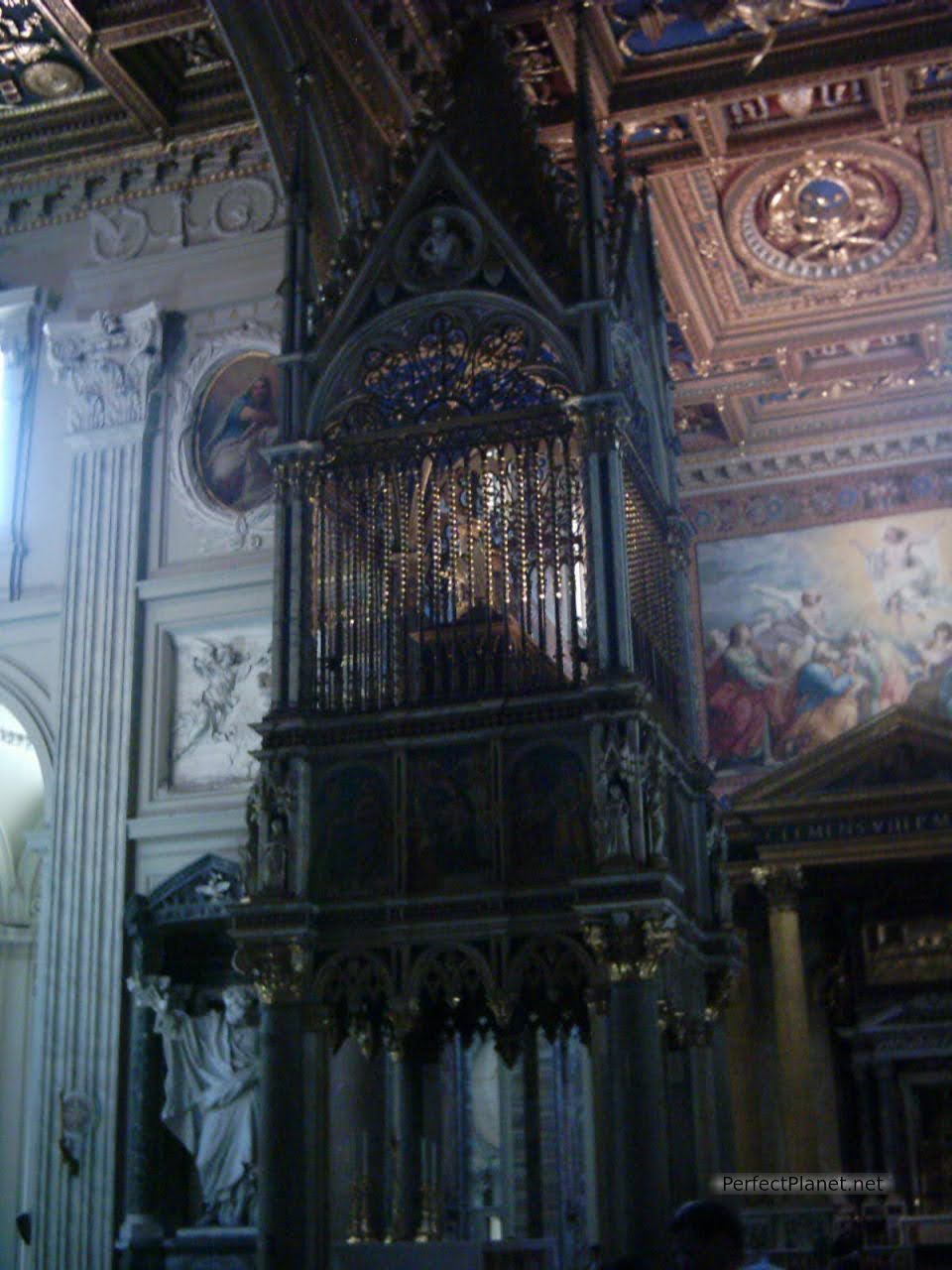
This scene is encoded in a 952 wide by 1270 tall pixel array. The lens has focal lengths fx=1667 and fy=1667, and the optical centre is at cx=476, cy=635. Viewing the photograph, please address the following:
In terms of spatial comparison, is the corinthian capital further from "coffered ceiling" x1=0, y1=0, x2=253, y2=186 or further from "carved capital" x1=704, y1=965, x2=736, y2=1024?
"carved capital" x1=704, y1=965, x2=736, y2=1024

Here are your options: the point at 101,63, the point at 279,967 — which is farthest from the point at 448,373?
the point at 101,63

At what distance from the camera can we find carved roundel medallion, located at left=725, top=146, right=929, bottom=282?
1778cm

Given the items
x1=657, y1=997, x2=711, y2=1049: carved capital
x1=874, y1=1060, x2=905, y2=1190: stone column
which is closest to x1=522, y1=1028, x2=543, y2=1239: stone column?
x1=657, y1=997, x2=711, y2=1049: carved capital

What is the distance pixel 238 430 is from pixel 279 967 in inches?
290

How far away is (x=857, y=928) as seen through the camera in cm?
2127

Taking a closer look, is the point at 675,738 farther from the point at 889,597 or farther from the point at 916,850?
the point at 889,597

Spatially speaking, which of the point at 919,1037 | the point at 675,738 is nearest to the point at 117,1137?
the point at 675,738

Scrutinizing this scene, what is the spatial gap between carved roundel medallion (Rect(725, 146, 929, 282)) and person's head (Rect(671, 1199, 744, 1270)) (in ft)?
49.8

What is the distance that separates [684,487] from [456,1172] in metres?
10.0

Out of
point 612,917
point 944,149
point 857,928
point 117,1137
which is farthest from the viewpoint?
point 857,928

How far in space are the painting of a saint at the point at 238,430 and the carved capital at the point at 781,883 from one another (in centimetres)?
852

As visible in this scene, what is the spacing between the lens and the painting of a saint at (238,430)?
15477 mm

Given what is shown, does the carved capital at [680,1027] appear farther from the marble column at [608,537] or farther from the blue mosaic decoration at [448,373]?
the blue mosaic decoration at [448,373]

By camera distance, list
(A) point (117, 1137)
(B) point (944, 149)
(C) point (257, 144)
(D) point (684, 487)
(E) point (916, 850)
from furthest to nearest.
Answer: (D) point (684, 487)
(E) point (916, 850)
(B) point (944, 149)
(C) point (257, 144)
(A) point (117, 1137)
